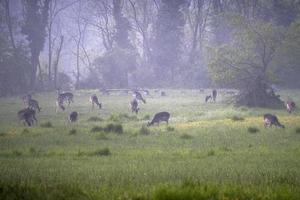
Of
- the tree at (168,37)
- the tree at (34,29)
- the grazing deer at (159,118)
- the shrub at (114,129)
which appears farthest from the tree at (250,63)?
the tree at (34,29)

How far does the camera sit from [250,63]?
45906mm

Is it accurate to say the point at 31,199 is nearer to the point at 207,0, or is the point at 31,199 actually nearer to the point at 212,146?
the point at 212,146

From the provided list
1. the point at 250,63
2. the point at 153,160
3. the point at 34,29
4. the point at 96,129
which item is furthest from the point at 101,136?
the point at 34,29

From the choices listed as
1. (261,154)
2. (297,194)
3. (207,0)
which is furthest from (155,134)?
(207,0)

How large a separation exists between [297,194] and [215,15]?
232ft

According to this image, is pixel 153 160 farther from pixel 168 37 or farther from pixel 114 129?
pixel 168 37

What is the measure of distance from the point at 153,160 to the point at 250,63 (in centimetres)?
3073

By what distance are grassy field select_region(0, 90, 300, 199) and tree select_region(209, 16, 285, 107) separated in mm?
11512

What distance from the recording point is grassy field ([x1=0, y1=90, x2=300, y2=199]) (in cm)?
1043

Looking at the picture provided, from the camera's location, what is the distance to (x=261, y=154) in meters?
17.9

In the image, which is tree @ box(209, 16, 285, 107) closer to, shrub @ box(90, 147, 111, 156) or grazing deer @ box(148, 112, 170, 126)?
grazing deer @ box(148, 112, 170, 126)

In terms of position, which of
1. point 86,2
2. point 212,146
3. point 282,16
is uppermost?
point 86,2

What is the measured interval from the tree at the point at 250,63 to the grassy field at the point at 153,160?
11.5 meters

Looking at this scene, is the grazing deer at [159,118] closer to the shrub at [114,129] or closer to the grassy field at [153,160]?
the grassy field at [153,160]
